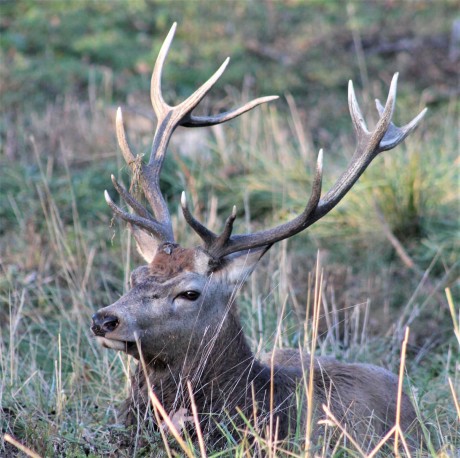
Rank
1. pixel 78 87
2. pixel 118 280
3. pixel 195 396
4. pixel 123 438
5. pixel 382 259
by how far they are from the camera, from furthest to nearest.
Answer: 1. pixel 78 87
2. pixel 382 259
3. pixel 118 280
4. pixel 195 396
5. pixel 123 438

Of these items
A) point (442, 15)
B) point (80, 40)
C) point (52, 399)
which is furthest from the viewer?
point (442, 15)

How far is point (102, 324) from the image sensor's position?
397 centimetres

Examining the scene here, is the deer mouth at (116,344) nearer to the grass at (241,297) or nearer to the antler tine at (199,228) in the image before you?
the grass at (241,297)

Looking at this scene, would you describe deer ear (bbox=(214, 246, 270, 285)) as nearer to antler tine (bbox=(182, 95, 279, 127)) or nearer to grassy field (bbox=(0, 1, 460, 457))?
grassy field (bbox=(0, 1, 460, 457))

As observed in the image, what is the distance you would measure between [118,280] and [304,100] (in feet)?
18.2

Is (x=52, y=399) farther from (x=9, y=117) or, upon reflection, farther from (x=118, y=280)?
(x=9, y=117)

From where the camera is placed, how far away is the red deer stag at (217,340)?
414 cm

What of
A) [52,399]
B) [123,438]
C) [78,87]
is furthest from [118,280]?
[78,87]

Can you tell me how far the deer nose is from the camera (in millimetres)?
3971

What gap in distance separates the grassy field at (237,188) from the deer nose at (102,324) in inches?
15.0

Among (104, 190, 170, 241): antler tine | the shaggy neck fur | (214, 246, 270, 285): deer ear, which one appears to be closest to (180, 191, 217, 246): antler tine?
(214, 246, 270, 285): deer ear

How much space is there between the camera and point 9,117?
9.58 m

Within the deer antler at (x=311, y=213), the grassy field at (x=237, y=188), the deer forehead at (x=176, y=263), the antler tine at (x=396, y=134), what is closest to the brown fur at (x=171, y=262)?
the deer forehead at (x=176, y=263)


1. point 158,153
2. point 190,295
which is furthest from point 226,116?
point 190,295
